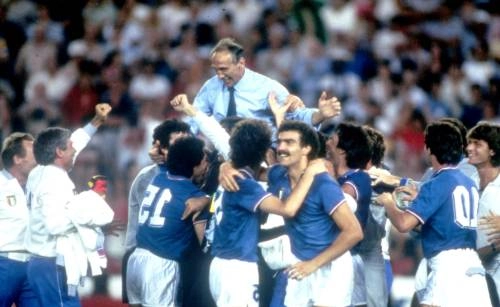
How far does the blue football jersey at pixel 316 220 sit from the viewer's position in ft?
38.8

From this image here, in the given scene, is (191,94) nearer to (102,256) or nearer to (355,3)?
(355,3)

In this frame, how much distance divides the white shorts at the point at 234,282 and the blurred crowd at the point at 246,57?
22.4 ft

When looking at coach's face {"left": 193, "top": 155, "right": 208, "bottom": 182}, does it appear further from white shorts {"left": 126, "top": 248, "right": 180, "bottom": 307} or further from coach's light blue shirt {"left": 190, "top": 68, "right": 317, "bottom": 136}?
white shorts {"left": 126, "top": 248, "right": 180, "bottom": 307}

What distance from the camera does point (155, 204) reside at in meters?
13.1

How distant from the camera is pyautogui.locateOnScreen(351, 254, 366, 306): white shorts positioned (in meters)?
12.6

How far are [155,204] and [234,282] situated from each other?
1177 mm

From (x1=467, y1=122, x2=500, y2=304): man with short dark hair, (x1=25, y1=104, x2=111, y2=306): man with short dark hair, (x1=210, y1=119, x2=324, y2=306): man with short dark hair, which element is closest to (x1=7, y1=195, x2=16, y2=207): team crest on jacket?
(x1=25, y1=104, x2=111, y2=306): man with short dark hair

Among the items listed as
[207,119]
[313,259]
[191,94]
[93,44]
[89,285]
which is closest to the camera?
[313,259]

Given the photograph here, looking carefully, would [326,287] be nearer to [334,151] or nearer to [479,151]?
[334,151]

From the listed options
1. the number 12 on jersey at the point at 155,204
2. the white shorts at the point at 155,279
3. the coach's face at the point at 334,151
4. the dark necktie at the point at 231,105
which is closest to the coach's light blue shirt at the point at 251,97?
the dark necktie at the point at 231,105

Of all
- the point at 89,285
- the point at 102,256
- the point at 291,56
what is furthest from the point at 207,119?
the point at 291,56

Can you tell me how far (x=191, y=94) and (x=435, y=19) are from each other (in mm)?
3704

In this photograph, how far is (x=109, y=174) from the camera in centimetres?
1912

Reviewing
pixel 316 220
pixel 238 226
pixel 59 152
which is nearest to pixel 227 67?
pixel 59 152
